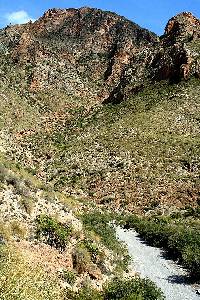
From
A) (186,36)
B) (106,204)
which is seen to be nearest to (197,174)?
(106,204)

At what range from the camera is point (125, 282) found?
20453 mm

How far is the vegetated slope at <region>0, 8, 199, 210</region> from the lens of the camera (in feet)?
175

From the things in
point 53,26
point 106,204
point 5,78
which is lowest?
point 106,204

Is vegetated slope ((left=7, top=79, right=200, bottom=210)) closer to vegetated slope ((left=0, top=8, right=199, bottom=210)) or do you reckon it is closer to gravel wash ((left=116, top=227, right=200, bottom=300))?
vegetated slope ((left=0, top=8, right=199, bottom=210))

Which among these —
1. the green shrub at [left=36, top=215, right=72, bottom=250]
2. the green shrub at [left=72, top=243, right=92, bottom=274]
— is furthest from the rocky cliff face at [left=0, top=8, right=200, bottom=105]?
the green shrub at [left=72, top=243, right=92, bottom=274]

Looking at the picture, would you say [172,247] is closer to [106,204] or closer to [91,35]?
[106,204]

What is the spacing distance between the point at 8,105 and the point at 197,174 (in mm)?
35917

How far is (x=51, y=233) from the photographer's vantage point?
21.0 metres

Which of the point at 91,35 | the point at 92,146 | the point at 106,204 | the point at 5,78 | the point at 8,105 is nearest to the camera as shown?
the point at 106,204

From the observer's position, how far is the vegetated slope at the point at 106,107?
53.2 meters

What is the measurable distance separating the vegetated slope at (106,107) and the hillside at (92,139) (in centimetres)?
19

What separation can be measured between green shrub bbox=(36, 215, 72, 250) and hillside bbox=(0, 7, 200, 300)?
4cm

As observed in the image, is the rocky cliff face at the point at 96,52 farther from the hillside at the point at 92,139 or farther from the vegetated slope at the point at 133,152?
the vegetated slope at the point at 133,152

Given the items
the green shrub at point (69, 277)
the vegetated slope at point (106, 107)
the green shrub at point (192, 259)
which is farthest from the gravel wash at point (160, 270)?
the vegetated slope at point (106, 107)
